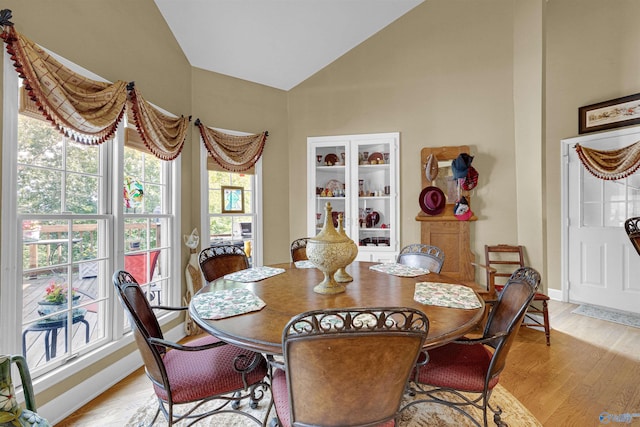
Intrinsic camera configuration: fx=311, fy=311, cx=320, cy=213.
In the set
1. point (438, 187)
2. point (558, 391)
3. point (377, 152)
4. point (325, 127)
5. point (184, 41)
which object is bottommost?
point (558, 391)

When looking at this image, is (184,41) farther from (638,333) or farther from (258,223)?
(638,333)

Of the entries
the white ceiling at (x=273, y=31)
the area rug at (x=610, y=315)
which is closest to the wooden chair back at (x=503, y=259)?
the area rug at (x=610, y=315)

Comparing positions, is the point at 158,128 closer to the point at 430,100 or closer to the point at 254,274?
the point at 254,274

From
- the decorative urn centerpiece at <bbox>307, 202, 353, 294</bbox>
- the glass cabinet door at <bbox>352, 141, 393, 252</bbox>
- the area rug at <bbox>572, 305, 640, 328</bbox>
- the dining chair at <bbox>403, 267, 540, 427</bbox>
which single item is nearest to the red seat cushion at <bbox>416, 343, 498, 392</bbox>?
the dining chair at <bbox>403, 267, 540, 427</bbox>

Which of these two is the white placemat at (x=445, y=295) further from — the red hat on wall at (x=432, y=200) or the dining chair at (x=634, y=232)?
the red hat on wall at (x=432, y=200)

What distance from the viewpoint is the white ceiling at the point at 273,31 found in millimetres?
2979

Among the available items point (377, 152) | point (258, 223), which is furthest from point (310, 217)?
point (377, 152)

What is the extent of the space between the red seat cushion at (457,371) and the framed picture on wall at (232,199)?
2632 millimetres

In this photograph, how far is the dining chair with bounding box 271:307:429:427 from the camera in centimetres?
91

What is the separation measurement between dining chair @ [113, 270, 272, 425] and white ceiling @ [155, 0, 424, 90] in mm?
2572

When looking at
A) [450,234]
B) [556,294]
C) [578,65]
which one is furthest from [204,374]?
[578,65]

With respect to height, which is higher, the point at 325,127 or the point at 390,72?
the point at 390,72

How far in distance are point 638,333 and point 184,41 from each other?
5.32 metres

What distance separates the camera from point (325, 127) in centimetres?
392
